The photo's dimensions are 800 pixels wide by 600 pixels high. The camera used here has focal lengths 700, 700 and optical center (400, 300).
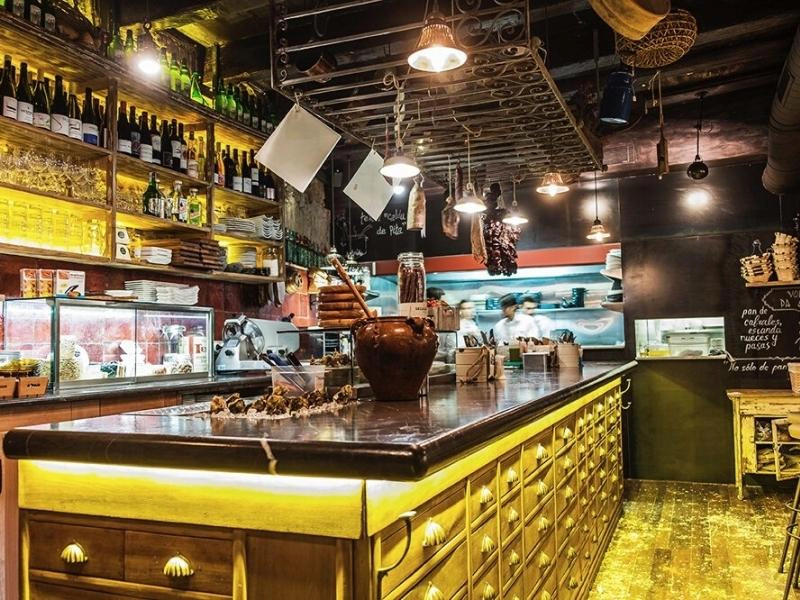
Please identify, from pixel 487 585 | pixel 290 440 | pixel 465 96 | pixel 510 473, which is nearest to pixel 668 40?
pixel 465 96

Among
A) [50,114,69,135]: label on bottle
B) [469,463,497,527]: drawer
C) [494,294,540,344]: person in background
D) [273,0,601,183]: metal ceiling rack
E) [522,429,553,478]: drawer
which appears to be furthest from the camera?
[494,294,540,344]: person in background

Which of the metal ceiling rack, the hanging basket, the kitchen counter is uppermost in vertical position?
the hanging basket

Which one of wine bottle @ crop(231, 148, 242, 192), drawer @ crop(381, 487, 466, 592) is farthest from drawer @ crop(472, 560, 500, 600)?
wine bottle @ crop(231, 148, 242, 192)

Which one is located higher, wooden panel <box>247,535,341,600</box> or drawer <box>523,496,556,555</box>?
wooden panel <box>247,535,341,600</box>

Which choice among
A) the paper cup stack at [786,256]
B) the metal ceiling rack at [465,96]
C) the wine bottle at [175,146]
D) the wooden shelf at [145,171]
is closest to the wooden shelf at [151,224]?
the wooden shelf at [145,171]

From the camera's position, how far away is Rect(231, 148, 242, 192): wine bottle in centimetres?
610

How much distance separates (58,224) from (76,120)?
2.27 feet

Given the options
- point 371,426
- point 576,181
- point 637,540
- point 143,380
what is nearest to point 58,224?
point 143,380

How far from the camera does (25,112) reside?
4242mm

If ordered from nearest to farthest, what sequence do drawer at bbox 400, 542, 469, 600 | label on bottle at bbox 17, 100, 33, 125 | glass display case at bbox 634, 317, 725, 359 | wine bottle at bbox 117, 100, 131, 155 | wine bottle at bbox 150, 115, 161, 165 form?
drawer at bbox 400, 542, 469, 600
label on bottle at bbox 17, 100, 33, 125
wine bottle at bbox 117, 100, 131, 155
wine bottle at bbox 150, 115, 161, 165
glass display case at bbox 634, 317, 725, 359

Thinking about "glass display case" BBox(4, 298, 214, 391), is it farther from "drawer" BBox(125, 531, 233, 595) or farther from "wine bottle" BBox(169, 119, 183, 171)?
"drawer" BBox(125, 531, 233, 595)

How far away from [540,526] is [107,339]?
3197 mm

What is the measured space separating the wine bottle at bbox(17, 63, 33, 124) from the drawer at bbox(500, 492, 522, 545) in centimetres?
369

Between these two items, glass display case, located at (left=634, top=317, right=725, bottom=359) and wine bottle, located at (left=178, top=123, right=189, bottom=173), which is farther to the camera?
glass display case, located at (left=634, top=317, right=725, bottom=359)
